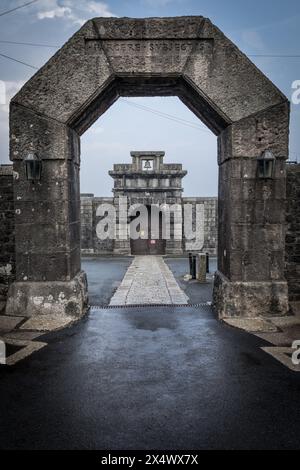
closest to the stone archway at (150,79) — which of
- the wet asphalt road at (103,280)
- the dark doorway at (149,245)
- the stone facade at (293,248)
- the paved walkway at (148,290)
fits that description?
the stone facade at (293,248)

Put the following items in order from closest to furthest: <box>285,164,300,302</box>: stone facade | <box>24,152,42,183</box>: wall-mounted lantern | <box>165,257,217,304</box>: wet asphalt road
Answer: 1. <box>24,152,42,183</box>: wall-mounted lantern
2. <box>285,164,300,302</box>: stone facade
3. <box>165,257,217,304</box>: wet asphalt road

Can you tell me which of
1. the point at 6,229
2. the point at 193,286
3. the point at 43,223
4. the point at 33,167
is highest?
the point at 33,167

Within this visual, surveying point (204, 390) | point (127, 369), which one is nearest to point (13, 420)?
point (127, 369)

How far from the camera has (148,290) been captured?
26.5ft

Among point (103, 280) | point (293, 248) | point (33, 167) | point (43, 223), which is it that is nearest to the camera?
point (33, 167)

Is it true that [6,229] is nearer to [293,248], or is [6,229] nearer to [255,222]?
[255,222]

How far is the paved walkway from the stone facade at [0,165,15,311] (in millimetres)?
2030

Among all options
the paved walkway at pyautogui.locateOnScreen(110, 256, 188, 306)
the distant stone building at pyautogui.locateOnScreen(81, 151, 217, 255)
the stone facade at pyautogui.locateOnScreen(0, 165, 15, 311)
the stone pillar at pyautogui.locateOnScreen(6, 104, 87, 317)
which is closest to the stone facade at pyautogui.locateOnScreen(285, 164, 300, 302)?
the paved walkway at pyautogui.locateOnScreen(110, 256, 188, 306)

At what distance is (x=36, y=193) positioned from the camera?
224 inches

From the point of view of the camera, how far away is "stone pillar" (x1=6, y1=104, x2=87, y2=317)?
18.3ft

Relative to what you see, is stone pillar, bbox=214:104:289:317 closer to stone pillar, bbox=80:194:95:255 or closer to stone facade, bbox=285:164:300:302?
stone facade, bbox=285:164:300:302

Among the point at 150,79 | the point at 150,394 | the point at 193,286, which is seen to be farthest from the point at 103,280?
the point at 150,394

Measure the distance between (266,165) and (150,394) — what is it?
13.2ft

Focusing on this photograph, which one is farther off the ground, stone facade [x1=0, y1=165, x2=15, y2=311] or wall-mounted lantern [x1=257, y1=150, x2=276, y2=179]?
wall-mounted lantern [x1=257, y1=150, x2=276, y2=179]
